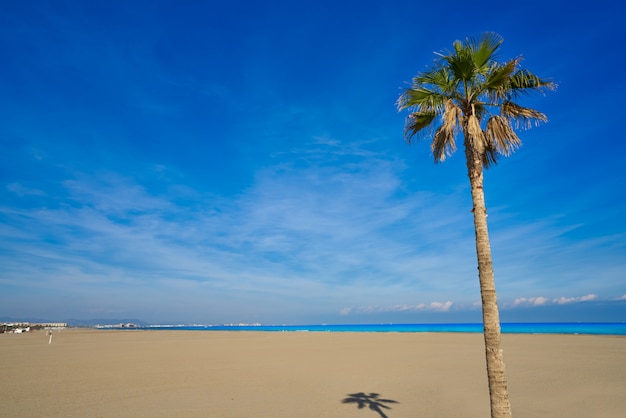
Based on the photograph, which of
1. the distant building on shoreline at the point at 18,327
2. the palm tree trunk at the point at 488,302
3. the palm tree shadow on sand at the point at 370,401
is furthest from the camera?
the distant building on shoreline at the point at 18,327

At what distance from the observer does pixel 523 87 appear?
9.08 metres

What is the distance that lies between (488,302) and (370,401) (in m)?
7.61

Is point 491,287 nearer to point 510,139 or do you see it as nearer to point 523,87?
point 510,139

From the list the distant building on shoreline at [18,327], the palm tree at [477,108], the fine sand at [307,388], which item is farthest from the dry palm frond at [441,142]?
the distant building on shoreline at [18,327]

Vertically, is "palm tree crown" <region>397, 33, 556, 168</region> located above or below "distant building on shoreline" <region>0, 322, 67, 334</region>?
above

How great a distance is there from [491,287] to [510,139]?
145 inches

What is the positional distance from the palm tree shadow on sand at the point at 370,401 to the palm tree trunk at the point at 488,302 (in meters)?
4.94

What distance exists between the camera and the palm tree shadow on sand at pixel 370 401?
12258 millimetres

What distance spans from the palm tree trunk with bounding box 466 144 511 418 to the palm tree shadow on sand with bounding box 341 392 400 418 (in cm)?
494

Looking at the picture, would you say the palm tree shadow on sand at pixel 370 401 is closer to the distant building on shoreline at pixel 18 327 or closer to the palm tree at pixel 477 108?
the palm tree at pixel 477 108

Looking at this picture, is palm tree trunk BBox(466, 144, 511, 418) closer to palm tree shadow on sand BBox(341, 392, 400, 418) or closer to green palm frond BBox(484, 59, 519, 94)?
green palm frond BBox(484, 59, 519, 94)

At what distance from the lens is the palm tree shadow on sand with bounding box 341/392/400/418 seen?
40.2 feet

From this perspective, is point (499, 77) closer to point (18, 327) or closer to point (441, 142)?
point (441, 142)

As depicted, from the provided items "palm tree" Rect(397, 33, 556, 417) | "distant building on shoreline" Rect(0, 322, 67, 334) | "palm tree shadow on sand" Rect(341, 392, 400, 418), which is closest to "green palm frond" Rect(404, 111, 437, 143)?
"palm tree" Rect(397, 33, 556, 417)
